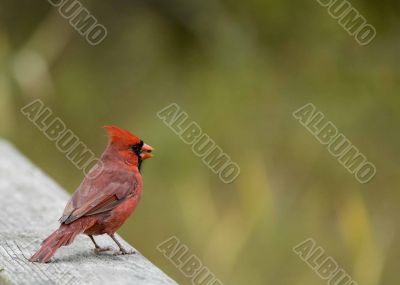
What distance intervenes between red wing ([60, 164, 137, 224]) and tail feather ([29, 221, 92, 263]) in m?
0.03

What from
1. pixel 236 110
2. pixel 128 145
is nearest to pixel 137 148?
pixel 128 145

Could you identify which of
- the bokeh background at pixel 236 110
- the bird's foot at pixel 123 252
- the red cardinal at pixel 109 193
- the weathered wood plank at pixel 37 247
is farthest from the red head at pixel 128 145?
the bokeh background at pixel 236 110

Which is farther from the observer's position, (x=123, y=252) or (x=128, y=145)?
(x=128, y=145)

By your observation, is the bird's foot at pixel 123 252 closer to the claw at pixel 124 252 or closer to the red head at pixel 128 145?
the claw at pixel 124 252

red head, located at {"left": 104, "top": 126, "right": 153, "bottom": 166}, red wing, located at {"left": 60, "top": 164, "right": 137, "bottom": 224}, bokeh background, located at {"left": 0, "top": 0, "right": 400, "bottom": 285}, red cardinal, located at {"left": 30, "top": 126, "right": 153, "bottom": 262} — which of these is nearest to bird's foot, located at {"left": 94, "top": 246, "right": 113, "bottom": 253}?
red cardinal, located at {"left": 30, "top": 126, "right": 153, "bottom": 262}

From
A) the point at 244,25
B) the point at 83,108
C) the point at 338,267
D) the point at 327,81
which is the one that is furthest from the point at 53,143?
the point at 338,267

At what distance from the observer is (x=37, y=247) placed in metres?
2.74

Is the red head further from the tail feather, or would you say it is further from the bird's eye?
the tail feather

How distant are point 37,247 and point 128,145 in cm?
48

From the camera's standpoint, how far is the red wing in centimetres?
286

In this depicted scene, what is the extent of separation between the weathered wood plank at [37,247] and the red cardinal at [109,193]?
6 centimetres

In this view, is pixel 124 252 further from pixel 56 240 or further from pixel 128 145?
pixel 128 145

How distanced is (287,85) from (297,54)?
0.22 metres

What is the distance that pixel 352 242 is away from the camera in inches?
147
